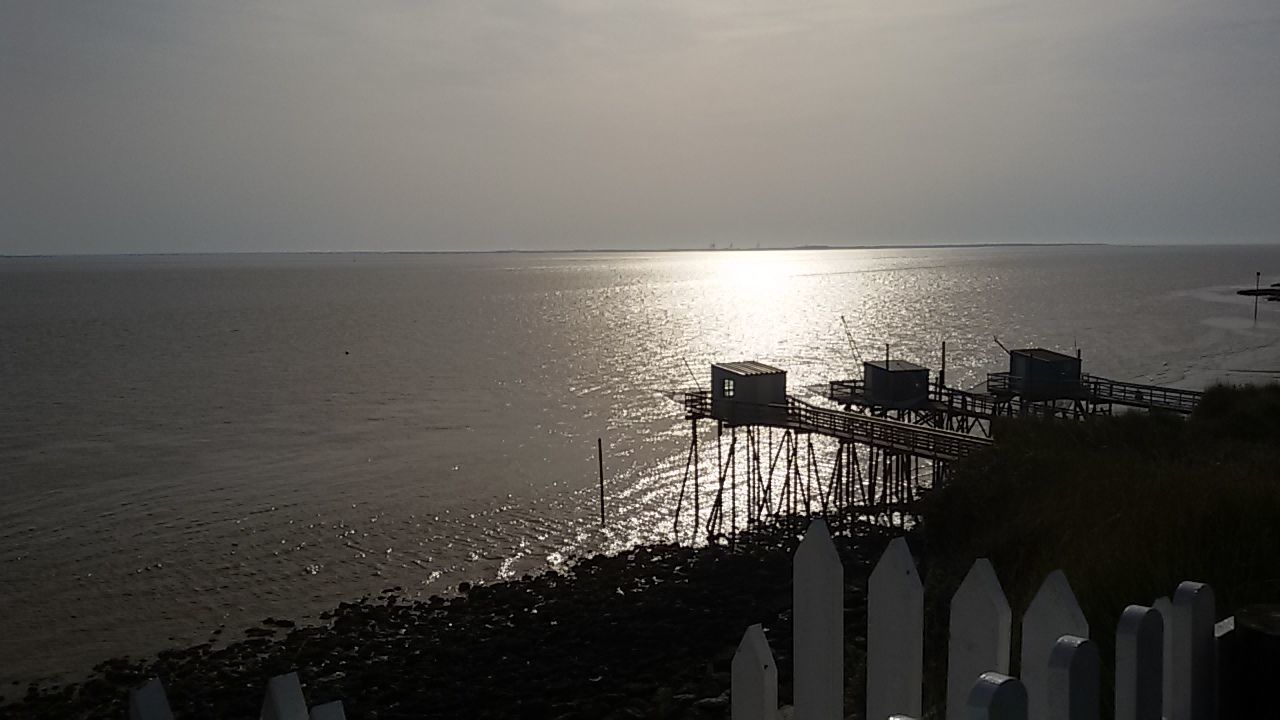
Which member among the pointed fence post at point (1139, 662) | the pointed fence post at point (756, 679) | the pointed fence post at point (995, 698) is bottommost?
the pointed fence post at point (756, 679)

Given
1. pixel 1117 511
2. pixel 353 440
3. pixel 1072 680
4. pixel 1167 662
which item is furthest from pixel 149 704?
pixel 353 440

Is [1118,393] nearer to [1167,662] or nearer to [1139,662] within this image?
[1167,662]

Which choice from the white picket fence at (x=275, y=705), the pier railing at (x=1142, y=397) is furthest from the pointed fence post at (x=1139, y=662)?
the pier railing at (x=1142, y=397)

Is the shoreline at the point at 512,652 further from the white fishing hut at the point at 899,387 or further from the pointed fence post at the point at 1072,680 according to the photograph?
the pointed fence post at the point at 1072,680

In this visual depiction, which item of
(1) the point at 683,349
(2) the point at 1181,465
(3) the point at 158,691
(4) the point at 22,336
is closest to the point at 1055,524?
(2) the point at 1181,465

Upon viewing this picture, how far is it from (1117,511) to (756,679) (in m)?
9.66

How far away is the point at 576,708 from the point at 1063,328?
89.6 metres

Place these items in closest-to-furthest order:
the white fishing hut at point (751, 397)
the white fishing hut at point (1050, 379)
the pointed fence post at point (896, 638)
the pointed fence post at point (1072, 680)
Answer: the pointed fence post at point (1072, 680) → the pointed fence post at point (896, 638) → the white fishing hut at point (751, 397) → the white fishing hut at point (1050, 379)

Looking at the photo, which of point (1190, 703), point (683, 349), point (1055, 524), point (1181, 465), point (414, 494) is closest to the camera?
point (1190, 703)

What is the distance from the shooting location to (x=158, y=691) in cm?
196

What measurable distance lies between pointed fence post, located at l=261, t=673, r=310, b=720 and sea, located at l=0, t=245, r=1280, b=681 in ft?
77.7

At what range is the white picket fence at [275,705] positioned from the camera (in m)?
1.94

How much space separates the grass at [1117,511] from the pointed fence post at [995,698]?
4.45m

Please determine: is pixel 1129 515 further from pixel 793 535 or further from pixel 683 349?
pixel 683 349
